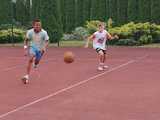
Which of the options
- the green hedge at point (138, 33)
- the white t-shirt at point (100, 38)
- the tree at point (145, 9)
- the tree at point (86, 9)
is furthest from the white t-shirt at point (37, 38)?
the tree at point (86, 9)

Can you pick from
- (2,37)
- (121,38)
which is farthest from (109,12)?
(2,37)

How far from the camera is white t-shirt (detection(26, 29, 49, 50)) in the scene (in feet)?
47.5

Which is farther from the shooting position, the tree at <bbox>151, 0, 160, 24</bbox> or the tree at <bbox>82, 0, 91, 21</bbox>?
the tree at <bbox>82, 0, 91, 21</bbox>

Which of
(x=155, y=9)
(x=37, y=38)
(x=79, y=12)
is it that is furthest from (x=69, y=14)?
(x=37, y=38)

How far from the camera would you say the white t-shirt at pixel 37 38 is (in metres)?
14.5

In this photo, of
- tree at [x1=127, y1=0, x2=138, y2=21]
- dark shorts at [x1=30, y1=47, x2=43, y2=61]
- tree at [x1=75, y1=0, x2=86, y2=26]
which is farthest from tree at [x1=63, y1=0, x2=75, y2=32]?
dark shorts at [x1=30, y1=47, x2=43, y2=61]

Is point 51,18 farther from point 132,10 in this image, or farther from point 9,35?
point 132,10

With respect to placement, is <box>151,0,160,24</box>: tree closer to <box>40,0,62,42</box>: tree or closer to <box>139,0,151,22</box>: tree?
<box>139,0,151,22</box>: tree

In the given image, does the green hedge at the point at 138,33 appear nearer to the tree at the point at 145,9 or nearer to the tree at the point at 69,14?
the tree at the point at 145,9

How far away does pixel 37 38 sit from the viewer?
1453 cm

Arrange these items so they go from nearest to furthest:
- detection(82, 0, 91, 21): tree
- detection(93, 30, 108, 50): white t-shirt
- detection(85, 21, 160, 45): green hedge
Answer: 1. detection(93, 30, 108, 50): white t-shirt
2. detection(85, 21, 160, 45): green hedge
3. detection(82, 0, 91, 21): tree

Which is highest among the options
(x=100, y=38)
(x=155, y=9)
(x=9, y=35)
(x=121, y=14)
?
(x=155, y=9)

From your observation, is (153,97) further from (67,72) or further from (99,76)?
(67,72)

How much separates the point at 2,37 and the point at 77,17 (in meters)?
5.91
